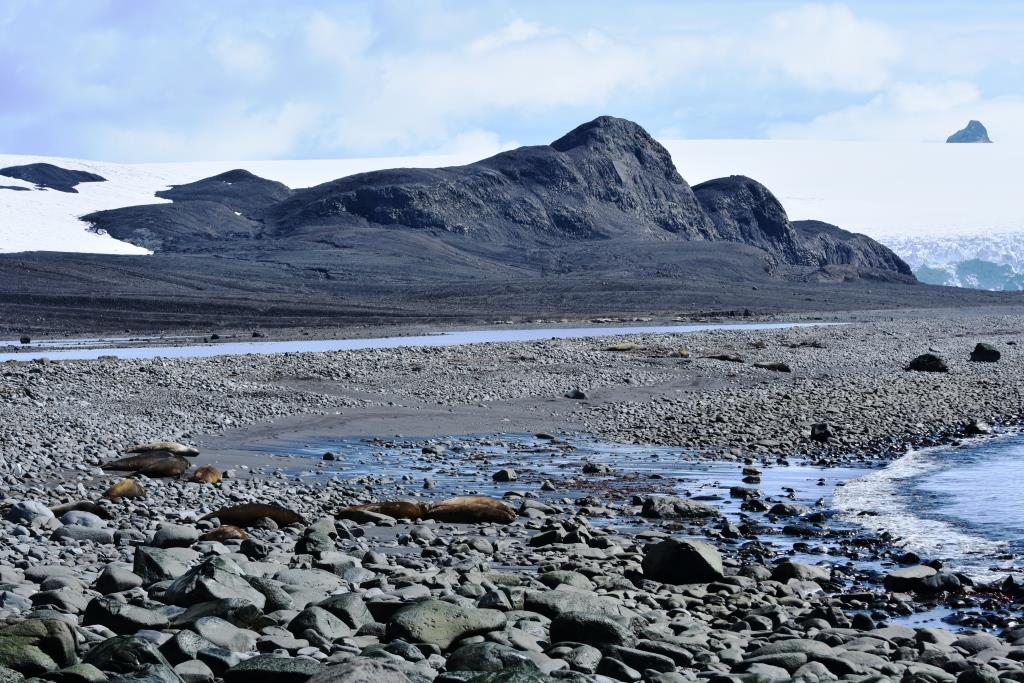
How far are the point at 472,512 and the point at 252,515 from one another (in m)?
2.71

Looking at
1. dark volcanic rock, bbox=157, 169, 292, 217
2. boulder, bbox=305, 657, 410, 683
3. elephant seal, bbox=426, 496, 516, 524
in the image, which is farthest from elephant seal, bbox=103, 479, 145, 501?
dark volcanic rock, bbox=157, 169, 292, 217

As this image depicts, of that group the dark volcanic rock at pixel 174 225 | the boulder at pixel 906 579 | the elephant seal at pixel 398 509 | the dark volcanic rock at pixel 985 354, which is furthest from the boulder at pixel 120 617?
the dark volcanic rock at pixel 174 225

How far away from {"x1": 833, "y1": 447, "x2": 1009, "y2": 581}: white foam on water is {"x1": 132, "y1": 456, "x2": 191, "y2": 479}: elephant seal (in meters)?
9.56

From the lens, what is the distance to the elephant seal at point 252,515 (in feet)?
44.9

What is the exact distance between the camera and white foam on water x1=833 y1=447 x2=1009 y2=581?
13.3 m

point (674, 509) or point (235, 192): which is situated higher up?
point (235, 192)

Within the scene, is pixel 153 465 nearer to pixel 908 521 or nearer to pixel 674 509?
pixel 674 509

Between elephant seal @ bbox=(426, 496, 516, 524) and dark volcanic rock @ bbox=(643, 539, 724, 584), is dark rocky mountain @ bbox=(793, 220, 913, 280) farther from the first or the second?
dark volcanic rock @ bbox=(643, 539, 724, 584)

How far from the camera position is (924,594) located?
11.5 meters

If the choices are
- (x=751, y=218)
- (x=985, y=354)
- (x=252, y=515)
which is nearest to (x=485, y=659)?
(x=252, y=515)

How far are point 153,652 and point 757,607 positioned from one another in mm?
5477

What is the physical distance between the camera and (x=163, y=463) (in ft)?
56.7

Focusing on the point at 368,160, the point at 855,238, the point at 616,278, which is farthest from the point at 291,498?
the point at 368,160

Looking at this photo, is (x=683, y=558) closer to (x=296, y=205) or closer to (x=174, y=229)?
(x=174, y=229)
